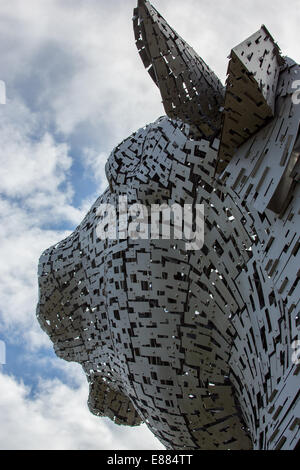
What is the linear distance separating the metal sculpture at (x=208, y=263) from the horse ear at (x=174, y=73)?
1 centimetres

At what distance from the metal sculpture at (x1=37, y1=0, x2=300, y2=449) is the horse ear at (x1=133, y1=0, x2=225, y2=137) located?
0.4 inches

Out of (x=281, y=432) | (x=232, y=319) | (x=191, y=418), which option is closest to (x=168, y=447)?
(x=191, y=418)

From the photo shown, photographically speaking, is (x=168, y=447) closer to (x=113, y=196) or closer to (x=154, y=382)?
(x=154, y=382)

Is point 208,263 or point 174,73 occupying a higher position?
point 174,73

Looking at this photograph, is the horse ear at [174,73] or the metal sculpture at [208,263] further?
the horse ear at [174,73]

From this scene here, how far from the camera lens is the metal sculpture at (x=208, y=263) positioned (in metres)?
3.25

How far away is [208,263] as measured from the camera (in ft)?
15.7

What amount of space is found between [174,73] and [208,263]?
5.24 ft

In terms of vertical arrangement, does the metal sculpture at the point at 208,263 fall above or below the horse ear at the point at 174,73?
below

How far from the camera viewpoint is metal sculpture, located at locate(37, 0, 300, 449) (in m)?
3.25

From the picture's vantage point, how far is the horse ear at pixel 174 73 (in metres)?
4.32

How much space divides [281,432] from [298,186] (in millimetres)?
1281

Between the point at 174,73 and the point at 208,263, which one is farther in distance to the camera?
the point at 208,263

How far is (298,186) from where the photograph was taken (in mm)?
3043
